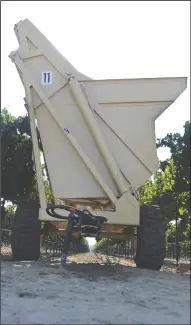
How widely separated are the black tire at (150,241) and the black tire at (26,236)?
1.97m

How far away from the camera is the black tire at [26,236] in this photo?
8.00m

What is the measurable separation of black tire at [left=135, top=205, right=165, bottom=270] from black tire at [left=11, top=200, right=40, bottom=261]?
6.46 ft

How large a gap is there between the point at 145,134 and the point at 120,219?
170 centimetres

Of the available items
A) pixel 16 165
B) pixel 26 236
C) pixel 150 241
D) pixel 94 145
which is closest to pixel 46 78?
pixel 94 145

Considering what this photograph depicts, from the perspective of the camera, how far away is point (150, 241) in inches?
311

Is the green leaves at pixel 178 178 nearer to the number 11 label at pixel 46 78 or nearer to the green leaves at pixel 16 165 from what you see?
the green leaves at pixel 16 165

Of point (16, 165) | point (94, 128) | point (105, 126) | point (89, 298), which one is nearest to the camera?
point (89, 298)

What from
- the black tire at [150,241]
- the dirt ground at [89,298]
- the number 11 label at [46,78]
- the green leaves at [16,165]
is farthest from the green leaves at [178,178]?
the dirt ground at [89,298]

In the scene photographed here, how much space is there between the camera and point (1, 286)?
476 cm

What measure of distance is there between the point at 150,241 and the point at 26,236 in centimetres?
237

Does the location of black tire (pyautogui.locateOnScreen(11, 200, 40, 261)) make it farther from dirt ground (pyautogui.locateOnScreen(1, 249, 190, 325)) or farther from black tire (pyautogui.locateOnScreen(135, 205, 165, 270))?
black tire (pyautogui.locateOnScreen(135, 205, 165, 270))

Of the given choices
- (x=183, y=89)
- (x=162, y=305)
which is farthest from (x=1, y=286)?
(x=183, y=89)

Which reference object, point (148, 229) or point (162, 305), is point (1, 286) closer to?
point (162, 305)

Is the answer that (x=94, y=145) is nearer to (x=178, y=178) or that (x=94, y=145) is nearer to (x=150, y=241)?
(x=150, y=241)
